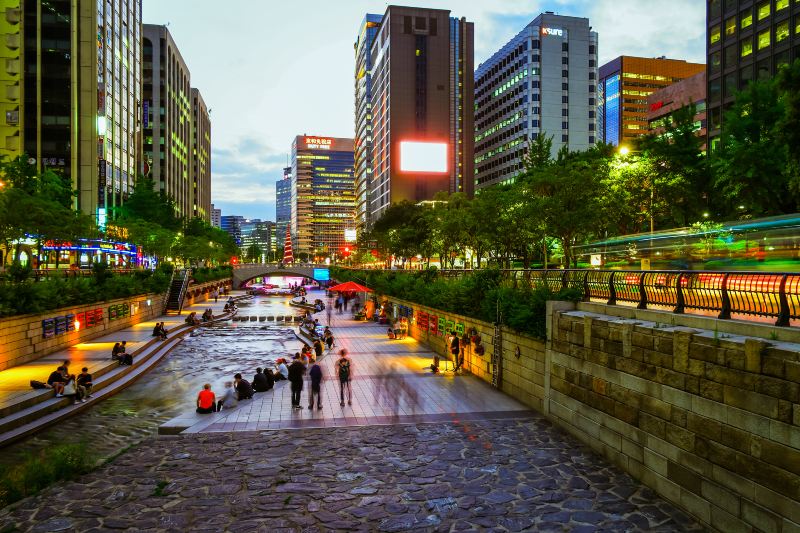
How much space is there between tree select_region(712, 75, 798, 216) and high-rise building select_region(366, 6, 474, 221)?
10022 centimetres

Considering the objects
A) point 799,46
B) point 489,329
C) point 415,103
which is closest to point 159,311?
point 489,329

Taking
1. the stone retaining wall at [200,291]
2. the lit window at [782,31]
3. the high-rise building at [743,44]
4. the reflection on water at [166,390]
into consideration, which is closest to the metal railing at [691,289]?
the reflection on water at [166,390]

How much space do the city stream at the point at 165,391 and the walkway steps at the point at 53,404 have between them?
0.23m

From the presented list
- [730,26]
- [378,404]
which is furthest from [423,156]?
[378,404]

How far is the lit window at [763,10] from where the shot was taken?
186ft

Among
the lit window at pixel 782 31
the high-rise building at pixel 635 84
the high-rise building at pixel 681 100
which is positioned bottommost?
the lit window at pixel 782 31

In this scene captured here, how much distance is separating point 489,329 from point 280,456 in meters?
10.3

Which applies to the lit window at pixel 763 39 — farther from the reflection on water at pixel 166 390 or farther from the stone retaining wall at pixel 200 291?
the stone retaining wall at pixel 200 291

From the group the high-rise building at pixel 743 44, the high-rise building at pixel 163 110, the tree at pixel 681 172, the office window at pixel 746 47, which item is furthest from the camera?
the high-rise building at pixel 163 110

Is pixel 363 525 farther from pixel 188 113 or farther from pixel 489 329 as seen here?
pixel 188 113

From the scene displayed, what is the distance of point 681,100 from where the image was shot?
99.3 meters

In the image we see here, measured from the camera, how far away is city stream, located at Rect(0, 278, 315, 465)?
49.9ft

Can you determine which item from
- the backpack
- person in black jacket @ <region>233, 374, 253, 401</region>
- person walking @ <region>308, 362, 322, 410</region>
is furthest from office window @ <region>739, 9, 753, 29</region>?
person in black jacket @ <region>233, 374, 253, 401</region>

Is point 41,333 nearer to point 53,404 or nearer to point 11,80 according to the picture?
point 53,404
